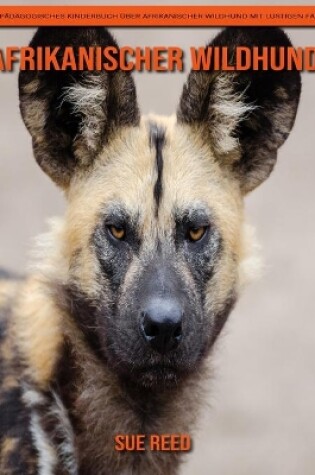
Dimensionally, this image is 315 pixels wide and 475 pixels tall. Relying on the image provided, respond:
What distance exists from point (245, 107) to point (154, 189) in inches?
17.1

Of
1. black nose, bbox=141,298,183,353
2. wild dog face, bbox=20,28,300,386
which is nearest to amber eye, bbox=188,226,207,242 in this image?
wild dog face, bbox=20,28,300,386

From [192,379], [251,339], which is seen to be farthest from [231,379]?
[192,379]

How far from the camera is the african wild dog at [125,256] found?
122 inches

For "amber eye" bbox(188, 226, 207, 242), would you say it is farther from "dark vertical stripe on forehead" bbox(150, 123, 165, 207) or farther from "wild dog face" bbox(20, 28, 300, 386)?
"dark vertical stripe on forehead" bbox(150, 123, 165, 207)

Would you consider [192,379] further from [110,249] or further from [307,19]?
[307,19]

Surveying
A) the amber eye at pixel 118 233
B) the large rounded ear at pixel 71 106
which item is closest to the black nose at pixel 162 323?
the amber eye at pixel 118 233

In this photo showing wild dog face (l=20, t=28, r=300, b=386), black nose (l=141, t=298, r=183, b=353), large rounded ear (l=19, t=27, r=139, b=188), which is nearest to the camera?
black nose (l=141, t=298, r=183, b=353)

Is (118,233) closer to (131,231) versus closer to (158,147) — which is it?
(131,231)

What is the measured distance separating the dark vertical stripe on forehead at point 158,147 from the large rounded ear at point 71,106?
7 centimetres

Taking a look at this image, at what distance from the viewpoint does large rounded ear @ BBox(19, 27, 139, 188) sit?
10.5 ft

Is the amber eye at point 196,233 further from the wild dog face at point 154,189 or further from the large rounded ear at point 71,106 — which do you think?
the large rounded ear at point 71,106

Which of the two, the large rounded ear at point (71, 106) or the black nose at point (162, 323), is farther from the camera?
the large rounded ear at point (71, 106)

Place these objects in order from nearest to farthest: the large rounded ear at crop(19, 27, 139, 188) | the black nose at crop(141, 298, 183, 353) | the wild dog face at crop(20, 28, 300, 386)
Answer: the black nose at crop(141, 298, 183, 353) < the wild dog face at crop(20, 28, 300, 386) < the large rounded ear at crop(19, 27, 139, 188)

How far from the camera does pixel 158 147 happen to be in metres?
3.29
